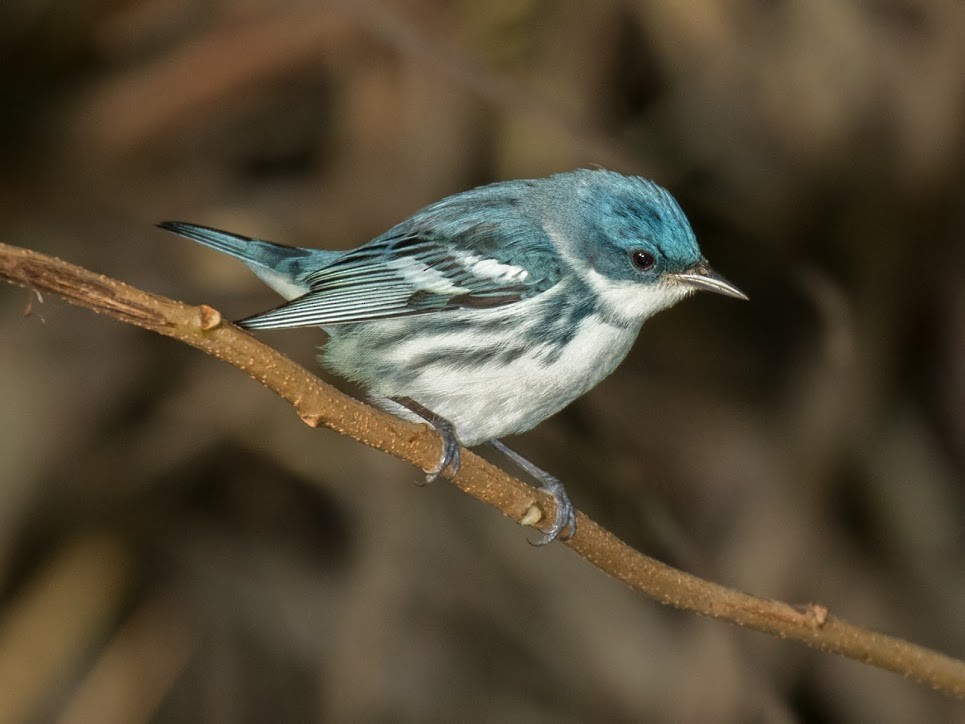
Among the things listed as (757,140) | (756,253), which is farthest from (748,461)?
(757,140)

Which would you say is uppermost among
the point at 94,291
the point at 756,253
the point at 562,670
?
the point at 94,291

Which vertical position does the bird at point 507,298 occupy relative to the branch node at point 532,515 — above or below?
above

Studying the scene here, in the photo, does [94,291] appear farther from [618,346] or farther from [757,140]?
[757,140]

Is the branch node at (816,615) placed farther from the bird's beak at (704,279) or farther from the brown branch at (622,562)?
the bird's beak at (704,279)

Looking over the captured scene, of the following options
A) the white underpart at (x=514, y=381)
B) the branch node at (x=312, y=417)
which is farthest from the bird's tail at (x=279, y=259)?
the branch node at (x=312, y=417)

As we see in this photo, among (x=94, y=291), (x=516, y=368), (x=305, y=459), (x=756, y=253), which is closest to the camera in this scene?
(x=94, y=291)

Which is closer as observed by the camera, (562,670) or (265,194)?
(265,194)

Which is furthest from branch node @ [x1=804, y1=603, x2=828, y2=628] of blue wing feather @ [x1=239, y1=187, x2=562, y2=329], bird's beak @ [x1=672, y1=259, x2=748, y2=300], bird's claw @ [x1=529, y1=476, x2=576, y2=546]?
blue wing feather @ [x1=239, y1=187, x2=562, y2=329]


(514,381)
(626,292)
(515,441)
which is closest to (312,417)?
(514,381)
